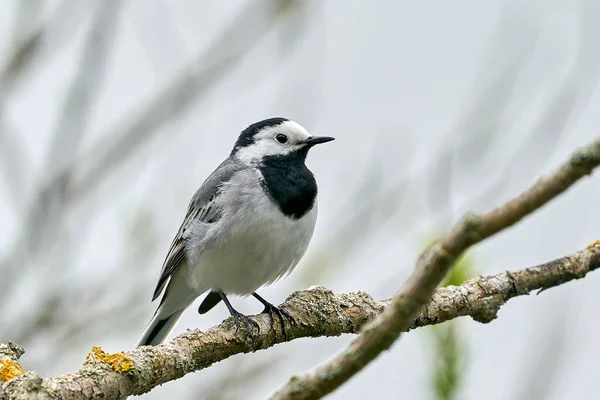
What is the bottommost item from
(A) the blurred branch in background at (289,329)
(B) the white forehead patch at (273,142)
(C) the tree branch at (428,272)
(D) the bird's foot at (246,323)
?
(C) the tree branch at (428,272)

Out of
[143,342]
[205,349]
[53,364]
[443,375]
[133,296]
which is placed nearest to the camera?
[443,375]

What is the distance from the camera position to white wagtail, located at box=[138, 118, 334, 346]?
5699 mm

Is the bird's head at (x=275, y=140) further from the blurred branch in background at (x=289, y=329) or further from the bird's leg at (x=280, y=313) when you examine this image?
the blurred branch in background at (x=289, y=329)

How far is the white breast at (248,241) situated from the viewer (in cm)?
566

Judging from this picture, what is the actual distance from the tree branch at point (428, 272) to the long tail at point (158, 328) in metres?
4.43

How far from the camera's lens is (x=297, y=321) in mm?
4578

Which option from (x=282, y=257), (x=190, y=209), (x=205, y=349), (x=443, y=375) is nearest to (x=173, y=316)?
(x=190, y=209)

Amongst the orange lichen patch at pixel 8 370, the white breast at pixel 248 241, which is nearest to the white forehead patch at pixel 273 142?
the white breast at pixel 248 241

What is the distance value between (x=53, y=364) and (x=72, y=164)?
4.87 feet

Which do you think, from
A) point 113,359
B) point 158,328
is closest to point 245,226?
point 158,328

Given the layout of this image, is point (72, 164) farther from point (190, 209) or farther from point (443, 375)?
point (443, 375)

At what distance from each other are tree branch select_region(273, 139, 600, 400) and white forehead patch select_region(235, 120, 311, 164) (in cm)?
429

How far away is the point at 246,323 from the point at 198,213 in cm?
182

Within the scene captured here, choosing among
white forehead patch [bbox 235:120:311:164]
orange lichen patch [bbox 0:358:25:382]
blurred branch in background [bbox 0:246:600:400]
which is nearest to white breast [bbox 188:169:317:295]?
white forehead patch [bbox 235:120:311:164]
